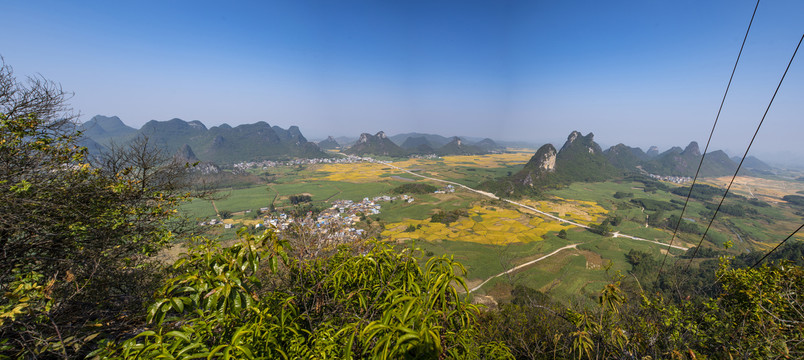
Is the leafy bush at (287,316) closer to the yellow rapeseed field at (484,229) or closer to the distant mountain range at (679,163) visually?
the yellow rapeseed field at (484,229)

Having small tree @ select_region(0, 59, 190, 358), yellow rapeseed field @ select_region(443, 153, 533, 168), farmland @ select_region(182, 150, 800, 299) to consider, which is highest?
small tree @ select_region(0, 59, 190, 358)

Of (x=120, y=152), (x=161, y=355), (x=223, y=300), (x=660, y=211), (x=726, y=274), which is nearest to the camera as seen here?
(x=161, y=355)

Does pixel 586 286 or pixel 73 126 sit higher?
pixel 73 126

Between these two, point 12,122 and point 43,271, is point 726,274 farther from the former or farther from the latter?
point 12,122

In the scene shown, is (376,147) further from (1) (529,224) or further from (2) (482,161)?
(1) (529,224)

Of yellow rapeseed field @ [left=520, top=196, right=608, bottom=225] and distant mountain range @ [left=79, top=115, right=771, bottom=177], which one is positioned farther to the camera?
distant mountain range @ [left=79, top=115, right=771, bottom=177]

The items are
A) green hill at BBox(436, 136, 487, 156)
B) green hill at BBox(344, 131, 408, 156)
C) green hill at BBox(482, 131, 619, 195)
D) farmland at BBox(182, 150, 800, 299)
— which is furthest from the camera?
green hill at BBox(436, 136, 487, 156)

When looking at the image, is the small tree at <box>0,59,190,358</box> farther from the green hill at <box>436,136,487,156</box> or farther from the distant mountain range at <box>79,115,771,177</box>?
the green hill at <box>436,136,487,156</box>

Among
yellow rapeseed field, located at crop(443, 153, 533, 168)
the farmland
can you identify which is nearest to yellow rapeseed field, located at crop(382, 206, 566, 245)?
the farmland

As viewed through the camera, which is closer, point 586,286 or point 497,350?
point 497,350

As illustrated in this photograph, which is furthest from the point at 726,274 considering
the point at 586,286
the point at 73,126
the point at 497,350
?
the point at 586,286
